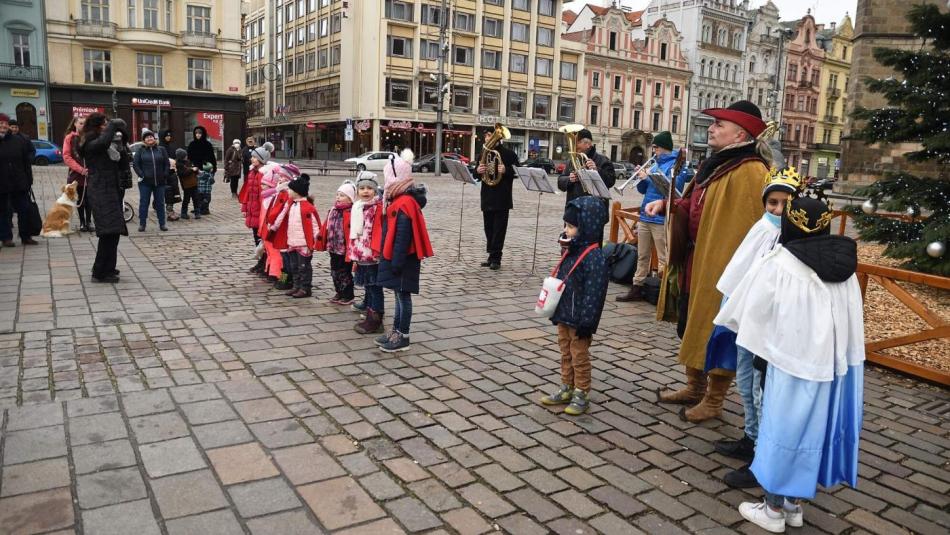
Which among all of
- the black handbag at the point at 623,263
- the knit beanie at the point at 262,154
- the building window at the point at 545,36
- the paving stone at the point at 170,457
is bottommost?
the paving stone at the point at 170,457

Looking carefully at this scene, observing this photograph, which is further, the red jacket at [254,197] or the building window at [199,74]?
the building window at [199,74]

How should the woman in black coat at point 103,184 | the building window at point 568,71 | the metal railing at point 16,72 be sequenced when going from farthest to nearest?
1. the building window at point 568,71
2. the metal railing at point 16,72
3. the woman in black coat at point 103,184

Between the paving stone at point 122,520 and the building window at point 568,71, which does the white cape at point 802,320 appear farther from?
the building window at point 568,71

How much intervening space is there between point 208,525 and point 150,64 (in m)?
47.7

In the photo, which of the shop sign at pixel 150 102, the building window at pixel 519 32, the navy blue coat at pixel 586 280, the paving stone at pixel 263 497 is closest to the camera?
the paving stone at pixel 263 497

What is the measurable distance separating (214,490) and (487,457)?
4.72 ft

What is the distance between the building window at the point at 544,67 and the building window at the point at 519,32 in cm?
212

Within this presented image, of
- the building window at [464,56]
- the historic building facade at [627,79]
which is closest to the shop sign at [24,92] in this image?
the building window at [464,56]

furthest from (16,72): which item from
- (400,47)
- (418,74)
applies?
(418,74)

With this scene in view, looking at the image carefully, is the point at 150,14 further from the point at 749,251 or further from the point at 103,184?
the point at 749,251

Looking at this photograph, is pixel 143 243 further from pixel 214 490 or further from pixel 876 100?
pixel 876 100

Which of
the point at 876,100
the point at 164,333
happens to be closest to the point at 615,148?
the point at 876,100

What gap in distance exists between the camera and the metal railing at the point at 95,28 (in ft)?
139

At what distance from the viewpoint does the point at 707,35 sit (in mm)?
69812
